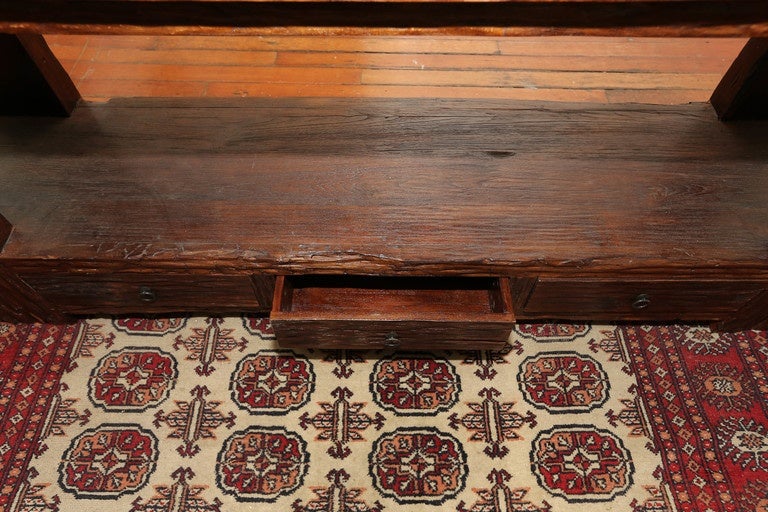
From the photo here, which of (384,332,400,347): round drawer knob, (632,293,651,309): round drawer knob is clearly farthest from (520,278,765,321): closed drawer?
(384,332,400,347): round drawer knob

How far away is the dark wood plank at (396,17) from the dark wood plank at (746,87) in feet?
1.50

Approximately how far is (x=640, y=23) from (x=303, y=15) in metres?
0.54

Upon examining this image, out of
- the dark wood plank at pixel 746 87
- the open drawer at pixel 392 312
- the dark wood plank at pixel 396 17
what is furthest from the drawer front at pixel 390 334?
the dark wood plank at pixel 746 87

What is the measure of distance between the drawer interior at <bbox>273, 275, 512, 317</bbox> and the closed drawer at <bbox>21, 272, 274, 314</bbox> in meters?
0.09

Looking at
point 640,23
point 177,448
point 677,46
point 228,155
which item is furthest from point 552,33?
point 677,46

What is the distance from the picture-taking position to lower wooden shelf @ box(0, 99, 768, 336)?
3.72 feet

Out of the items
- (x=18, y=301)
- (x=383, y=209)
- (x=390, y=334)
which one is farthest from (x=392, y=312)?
(x=18, y=301)

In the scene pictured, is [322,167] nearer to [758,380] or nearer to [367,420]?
[367,420]

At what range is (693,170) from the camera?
→ 1.26 m

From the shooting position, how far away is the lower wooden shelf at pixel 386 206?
3.72 ft

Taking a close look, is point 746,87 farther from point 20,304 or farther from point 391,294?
point 20,304

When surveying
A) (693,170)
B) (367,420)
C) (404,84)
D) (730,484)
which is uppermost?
(404,84)

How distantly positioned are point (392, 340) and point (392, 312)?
6 centimetres

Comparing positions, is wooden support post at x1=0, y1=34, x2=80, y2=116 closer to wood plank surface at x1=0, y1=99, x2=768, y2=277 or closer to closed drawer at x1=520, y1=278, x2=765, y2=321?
wood plank surface at x1=0, y1=99, x2=768, y2=277
